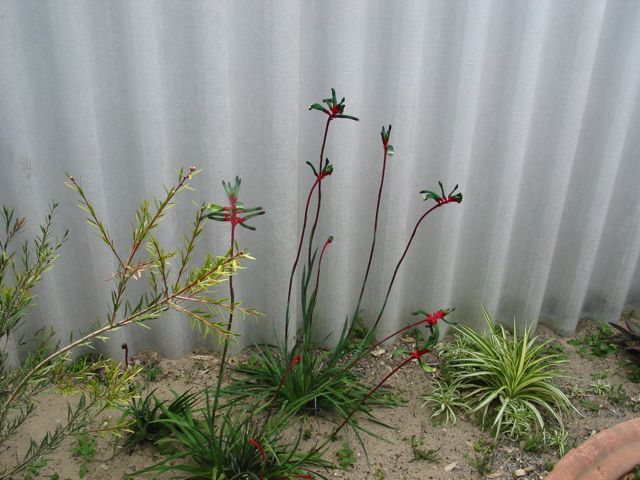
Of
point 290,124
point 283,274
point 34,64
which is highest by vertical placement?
point 34,64

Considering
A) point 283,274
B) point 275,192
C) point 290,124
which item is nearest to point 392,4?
point 290,124

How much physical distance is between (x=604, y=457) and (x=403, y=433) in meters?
0.69

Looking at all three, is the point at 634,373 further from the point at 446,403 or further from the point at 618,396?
the point at 446,403

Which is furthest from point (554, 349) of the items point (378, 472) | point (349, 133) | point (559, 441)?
point (349, 133)

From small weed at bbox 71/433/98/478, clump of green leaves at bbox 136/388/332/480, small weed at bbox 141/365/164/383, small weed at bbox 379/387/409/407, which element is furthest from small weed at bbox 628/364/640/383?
small weed at bbox 71/433/98/478

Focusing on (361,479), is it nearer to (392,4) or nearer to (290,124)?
(290,124)

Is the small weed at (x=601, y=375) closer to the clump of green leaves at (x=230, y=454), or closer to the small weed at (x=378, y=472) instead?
the small weed at (x=378, y=472)

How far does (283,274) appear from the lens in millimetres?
2439

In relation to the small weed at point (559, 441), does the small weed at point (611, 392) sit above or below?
above

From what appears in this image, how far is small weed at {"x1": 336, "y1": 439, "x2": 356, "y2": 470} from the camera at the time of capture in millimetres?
2086

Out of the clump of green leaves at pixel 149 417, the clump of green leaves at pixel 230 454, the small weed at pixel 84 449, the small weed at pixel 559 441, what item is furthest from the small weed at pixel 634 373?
the small weed at pixel 84 449

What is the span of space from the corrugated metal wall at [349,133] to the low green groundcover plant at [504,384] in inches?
10.6

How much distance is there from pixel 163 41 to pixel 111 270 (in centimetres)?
86

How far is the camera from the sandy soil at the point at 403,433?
2.06 m
